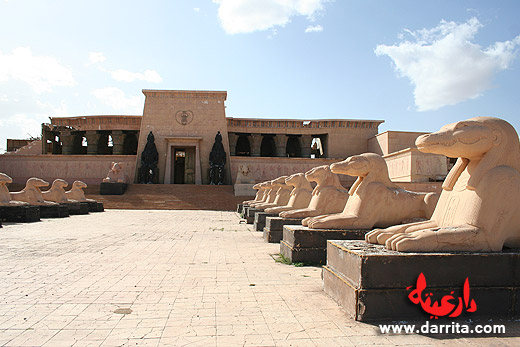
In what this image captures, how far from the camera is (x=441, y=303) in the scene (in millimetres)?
3064

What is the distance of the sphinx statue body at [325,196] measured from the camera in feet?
22.4

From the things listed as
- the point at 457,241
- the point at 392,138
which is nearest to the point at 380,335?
the point at 457,241

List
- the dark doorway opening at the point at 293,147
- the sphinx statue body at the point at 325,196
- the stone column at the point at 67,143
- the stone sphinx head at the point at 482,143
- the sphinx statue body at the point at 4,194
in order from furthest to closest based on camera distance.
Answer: the dark doorway opening at the point at 293,147 → the stone column at the point at 67,143 → the sphinx statue body at the point at 4,194 → the sphinx statue body at the point at 325,196 → the stone sphinx head at the point at 482,143

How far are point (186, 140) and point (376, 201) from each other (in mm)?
23691

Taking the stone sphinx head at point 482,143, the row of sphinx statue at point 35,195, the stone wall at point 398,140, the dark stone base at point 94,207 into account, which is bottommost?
the dark stone base at point 94,207

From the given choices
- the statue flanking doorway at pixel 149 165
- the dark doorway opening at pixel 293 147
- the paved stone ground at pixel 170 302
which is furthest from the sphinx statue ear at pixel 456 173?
the dark doorway opening at pixel 293 147

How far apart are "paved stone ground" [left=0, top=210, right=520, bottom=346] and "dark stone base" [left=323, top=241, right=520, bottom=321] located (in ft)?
0.63

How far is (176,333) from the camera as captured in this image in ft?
9.27

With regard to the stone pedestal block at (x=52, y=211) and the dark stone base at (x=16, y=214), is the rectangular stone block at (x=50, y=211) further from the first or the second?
the dark stone base at (x=16, y=214)

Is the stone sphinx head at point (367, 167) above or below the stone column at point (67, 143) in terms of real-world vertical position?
below

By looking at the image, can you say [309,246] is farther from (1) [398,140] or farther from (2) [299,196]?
(1) [398,140]

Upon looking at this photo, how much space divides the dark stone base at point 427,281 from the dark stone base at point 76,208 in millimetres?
13838

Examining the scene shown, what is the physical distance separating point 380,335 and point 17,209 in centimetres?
1148

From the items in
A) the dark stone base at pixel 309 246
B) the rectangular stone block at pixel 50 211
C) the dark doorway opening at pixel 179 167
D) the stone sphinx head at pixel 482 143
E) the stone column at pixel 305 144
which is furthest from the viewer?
the dark doorway opening at pixel 179 167
